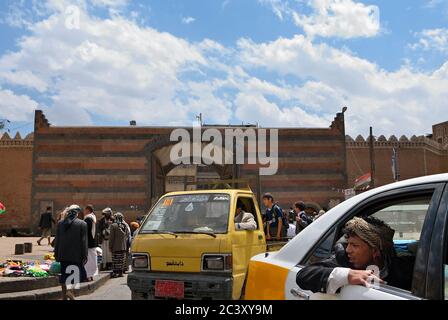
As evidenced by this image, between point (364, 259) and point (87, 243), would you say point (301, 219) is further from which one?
point (364, 259)

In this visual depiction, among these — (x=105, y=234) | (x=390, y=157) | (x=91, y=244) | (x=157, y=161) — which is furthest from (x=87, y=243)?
(x=390, y=157)

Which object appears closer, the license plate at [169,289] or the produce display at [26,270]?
the license plate at [169,289]

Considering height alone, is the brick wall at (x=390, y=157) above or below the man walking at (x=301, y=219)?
above

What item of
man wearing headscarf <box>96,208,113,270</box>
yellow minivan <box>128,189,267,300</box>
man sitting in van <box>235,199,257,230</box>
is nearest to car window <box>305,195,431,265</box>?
yellow minivan <box>128,189,267,300</box>

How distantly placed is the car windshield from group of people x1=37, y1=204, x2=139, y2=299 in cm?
109

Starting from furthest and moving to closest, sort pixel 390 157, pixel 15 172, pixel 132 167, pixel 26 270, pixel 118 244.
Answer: pixel 390 157 < pixel 15 172 < pixel 132 167 < pixel 118 244 < pixel 26 270

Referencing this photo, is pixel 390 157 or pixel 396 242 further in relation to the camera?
pixel 390 157

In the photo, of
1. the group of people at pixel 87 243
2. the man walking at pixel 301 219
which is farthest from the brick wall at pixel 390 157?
the man walking at pixel 301 219

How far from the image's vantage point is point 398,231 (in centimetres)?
331

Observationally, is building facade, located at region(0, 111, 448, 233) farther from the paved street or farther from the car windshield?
the car windshield

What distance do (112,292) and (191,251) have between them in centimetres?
389

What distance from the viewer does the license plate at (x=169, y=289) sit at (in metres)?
6.03

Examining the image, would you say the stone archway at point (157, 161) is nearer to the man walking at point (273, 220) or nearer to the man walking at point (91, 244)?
the man walking at point (91, 244)

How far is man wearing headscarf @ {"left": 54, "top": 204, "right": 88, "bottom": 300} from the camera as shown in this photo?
697 cm
